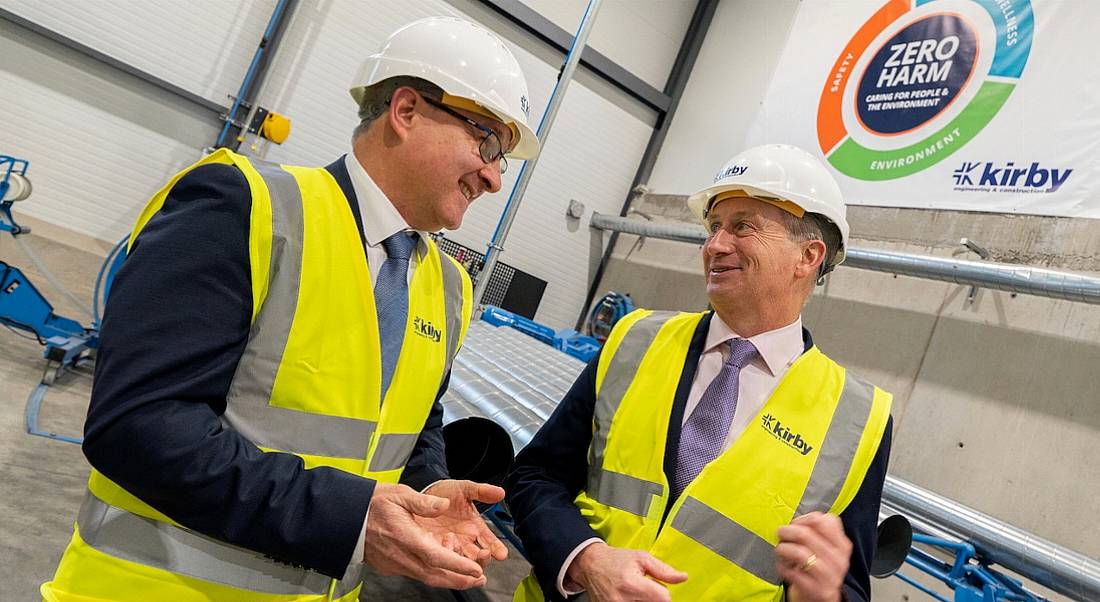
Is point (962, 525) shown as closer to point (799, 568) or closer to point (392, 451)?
point (799, 568)

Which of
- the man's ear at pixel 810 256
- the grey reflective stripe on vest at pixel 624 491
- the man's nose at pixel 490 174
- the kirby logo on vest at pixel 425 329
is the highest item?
the man's ear at pixel 810 256

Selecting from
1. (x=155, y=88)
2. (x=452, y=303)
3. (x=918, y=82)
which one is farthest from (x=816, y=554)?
(x=155, y=88)

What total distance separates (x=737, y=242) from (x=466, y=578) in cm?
125

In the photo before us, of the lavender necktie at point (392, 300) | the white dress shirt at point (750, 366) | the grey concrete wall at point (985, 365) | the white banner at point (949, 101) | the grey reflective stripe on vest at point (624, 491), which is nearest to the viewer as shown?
the lavender necktie at point (392, 300)

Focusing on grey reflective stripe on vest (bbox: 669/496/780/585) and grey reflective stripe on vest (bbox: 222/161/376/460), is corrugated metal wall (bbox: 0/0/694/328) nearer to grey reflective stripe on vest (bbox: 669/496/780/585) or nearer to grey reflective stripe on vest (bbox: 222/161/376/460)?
grey reflective stripe on vest (bbox: 222/161/376/460)

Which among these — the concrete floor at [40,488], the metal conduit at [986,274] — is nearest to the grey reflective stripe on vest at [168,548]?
the concrete floor at [40,488]

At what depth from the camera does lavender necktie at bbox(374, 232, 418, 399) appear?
4.69 feet

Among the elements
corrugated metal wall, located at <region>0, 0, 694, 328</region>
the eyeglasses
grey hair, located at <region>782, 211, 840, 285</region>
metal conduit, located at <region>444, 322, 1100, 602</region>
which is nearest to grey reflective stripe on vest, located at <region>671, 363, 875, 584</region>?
grey hair, located at <region>782, 211, 840, 285</region>

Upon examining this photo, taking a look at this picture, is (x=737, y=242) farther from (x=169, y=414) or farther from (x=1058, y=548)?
(x=1058, y=548)

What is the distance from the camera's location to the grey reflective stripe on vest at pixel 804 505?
1535mm

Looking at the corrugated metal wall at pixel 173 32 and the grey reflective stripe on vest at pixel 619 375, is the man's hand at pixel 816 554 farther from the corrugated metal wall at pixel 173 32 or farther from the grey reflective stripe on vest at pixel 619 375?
the corrugated metal wall at pixel 173 32

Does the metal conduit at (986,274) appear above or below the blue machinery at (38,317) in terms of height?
above

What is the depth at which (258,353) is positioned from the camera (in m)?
1.23

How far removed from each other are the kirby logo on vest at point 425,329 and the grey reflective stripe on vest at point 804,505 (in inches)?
28.9
